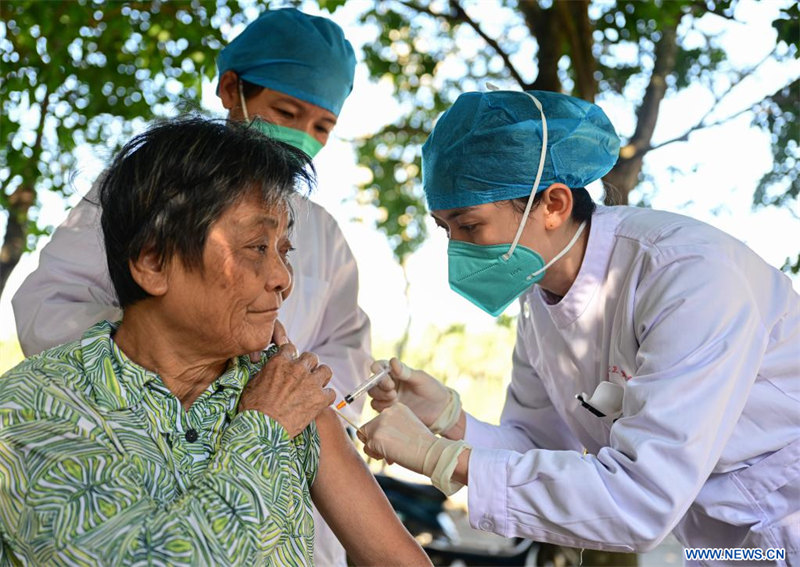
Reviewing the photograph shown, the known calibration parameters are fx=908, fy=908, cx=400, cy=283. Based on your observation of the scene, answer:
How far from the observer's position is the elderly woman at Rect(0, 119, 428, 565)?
Result: 1697 mm

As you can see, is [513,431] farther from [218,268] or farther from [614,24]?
[614,24]

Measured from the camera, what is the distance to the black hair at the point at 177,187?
2027 millimetres

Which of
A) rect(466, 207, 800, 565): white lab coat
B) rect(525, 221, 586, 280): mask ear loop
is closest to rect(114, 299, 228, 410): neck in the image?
rect(466, 207, 800, 565): white lab coat

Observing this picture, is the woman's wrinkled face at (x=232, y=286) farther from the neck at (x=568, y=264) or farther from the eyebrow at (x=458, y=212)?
the neck at (x=568, y=264)

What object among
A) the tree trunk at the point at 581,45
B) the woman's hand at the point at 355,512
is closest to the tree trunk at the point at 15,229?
the tree trunk at the point at 581,45

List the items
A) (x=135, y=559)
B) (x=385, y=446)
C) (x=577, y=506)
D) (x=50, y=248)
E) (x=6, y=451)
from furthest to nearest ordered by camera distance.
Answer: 1. (x=50, y=248)
2. (x=385, y=446)
3. (x=577, y=506)
4. (x=6, y=451)
5. (x=135, y=559)

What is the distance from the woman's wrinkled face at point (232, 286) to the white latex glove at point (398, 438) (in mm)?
488

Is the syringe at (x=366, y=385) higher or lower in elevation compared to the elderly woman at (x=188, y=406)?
lower

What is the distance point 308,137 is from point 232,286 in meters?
1.11

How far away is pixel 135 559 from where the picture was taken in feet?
5.39

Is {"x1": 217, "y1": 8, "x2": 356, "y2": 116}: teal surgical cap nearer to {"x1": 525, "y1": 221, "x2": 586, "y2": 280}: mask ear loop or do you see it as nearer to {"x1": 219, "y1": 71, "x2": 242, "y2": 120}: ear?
{"x1": 219, "y1": 71, "x2": 242, "y2": 120}: ear

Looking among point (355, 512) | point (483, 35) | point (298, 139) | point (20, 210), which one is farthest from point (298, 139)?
point (20, 210)

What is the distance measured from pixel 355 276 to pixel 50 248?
104cm

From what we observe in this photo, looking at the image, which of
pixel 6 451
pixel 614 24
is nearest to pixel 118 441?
pixel 6 451
